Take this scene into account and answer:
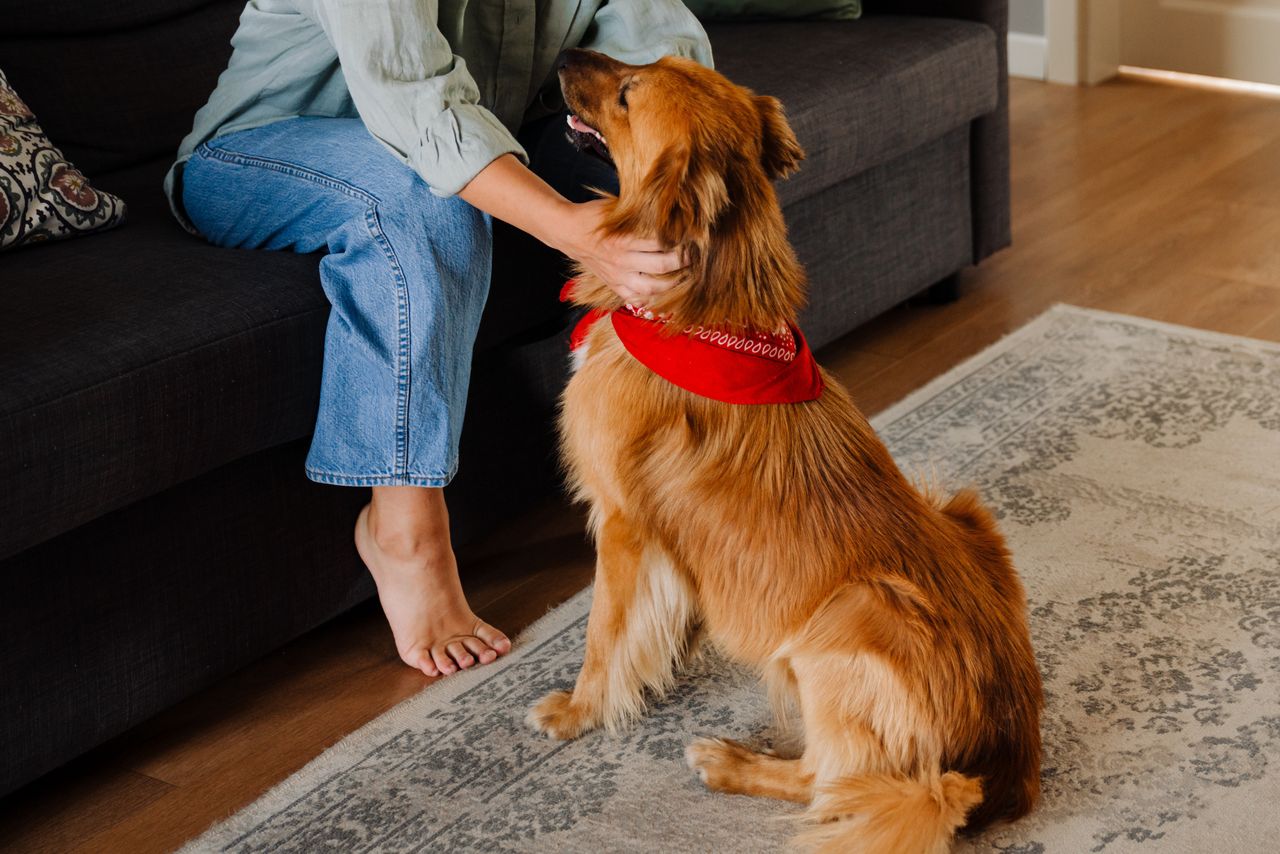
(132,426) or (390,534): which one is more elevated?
(132,426)

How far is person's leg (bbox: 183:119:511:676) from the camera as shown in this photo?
1.66 meters

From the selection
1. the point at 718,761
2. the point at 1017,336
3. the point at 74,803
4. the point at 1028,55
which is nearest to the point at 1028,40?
the point at 1028,55

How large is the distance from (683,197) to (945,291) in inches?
66.0

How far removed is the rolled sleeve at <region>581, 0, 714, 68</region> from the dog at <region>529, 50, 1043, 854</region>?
421 millimetres

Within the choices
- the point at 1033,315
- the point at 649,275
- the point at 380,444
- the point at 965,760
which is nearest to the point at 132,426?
the point at 380,444

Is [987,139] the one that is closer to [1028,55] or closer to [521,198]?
[521,198]

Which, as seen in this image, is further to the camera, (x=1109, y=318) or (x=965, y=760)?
(x=1109, y=318)

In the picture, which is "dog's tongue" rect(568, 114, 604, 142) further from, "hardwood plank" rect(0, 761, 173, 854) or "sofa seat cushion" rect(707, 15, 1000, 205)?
"hardwood plank" rect(0, 761, 173, 854)

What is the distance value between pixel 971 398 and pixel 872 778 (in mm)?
1265

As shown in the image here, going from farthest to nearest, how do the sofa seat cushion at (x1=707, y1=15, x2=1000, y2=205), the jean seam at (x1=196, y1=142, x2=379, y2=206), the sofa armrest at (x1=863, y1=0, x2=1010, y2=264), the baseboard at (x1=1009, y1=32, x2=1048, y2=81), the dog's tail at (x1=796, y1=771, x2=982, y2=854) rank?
the baseboard at (x1=1009, y1=32, x2=1048, y2=81), the sofa armrest at (x1=863, y1=0, x2=1010, y2=264), the sofa seat cushion at (x1=707, y1=15, x2=1000, y2=205), the jean seam at (x1=196, y1=142, x2=379, y2=206), the dog's tail at (x1=796, y1=771, x2=982, y2=854)

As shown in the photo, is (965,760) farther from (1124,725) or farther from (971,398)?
(971,398)

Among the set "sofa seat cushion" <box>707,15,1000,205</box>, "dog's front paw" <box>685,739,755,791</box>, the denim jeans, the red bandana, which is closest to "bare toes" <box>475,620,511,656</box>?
the denim jeans

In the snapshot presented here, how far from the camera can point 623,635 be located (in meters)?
1.61

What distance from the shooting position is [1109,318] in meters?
2.72
